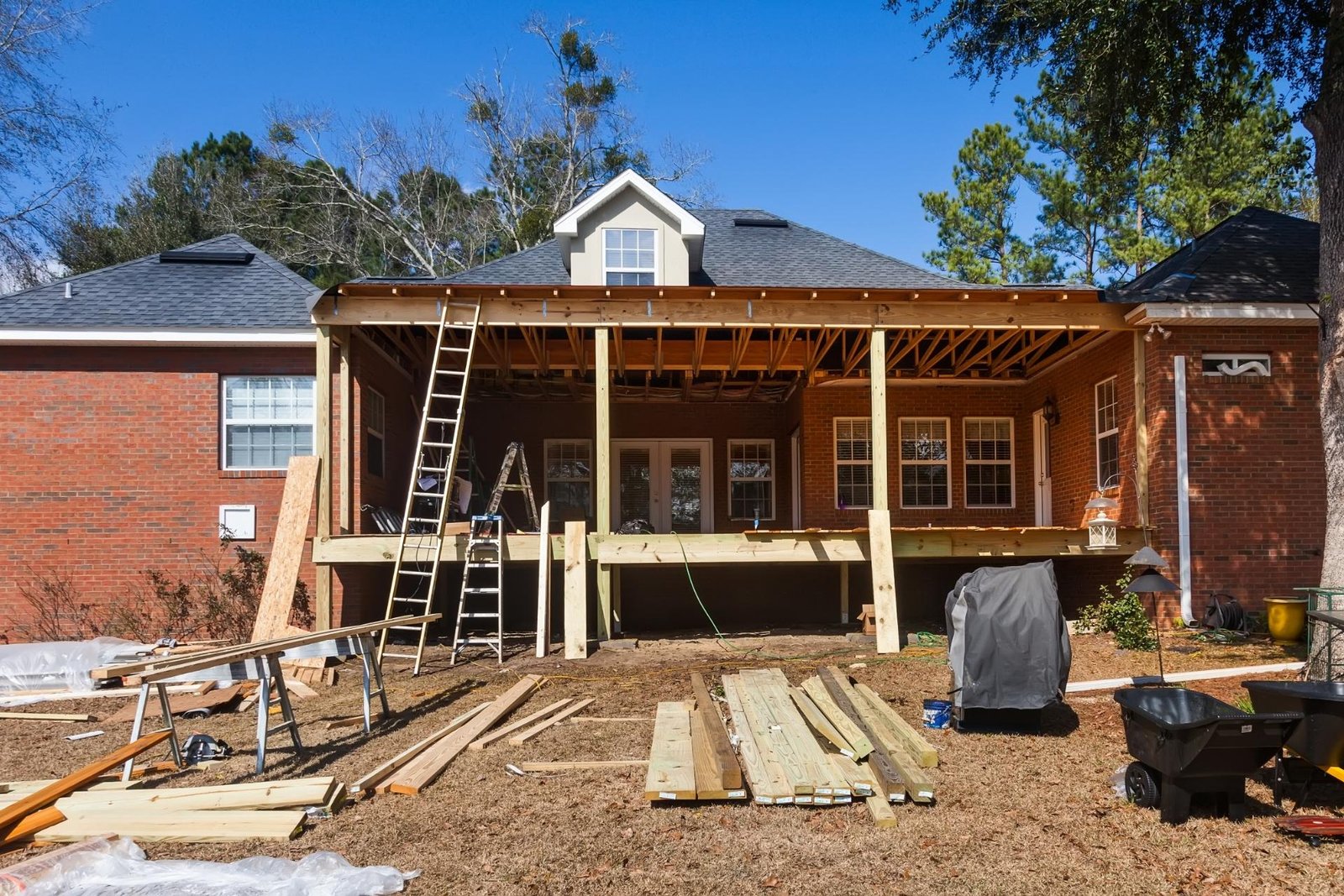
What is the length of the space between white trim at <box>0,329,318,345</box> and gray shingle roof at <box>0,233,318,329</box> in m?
0.08

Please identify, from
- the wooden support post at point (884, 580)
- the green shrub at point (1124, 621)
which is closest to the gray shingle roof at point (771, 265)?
the wooden support post at point (884, 580)

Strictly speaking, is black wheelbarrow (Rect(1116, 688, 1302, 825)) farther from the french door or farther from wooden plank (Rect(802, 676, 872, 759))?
the french door

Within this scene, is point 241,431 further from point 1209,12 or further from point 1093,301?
point 1209,12

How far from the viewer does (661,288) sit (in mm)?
11781

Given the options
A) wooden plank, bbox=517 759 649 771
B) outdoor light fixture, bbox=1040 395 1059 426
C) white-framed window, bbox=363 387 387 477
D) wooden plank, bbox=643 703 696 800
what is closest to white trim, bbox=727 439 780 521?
outdoor light fixture, bbox=1040 395 1059 426

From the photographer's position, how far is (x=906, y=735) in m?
6.79

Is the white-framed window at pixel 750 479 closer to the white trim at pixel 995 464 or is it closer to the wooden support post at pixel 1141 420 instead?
the white trim at pixel 995 464

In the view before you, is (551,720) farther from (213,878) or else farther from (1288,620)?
(1288,620)

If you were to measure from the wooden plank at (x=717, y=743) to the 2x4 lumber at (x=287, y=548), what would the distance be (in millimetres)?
4961

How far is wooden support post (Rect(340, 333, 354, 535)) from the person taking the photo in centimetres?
1225

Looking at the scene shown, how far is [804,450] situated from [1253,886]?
1185 centimetres

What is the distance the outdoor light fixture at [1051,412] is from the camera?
51.1 ft

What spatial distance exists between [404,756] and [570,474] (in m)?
12.1

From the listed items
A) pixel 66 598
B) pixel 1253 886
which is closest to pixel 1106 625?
pixel 1253 886
